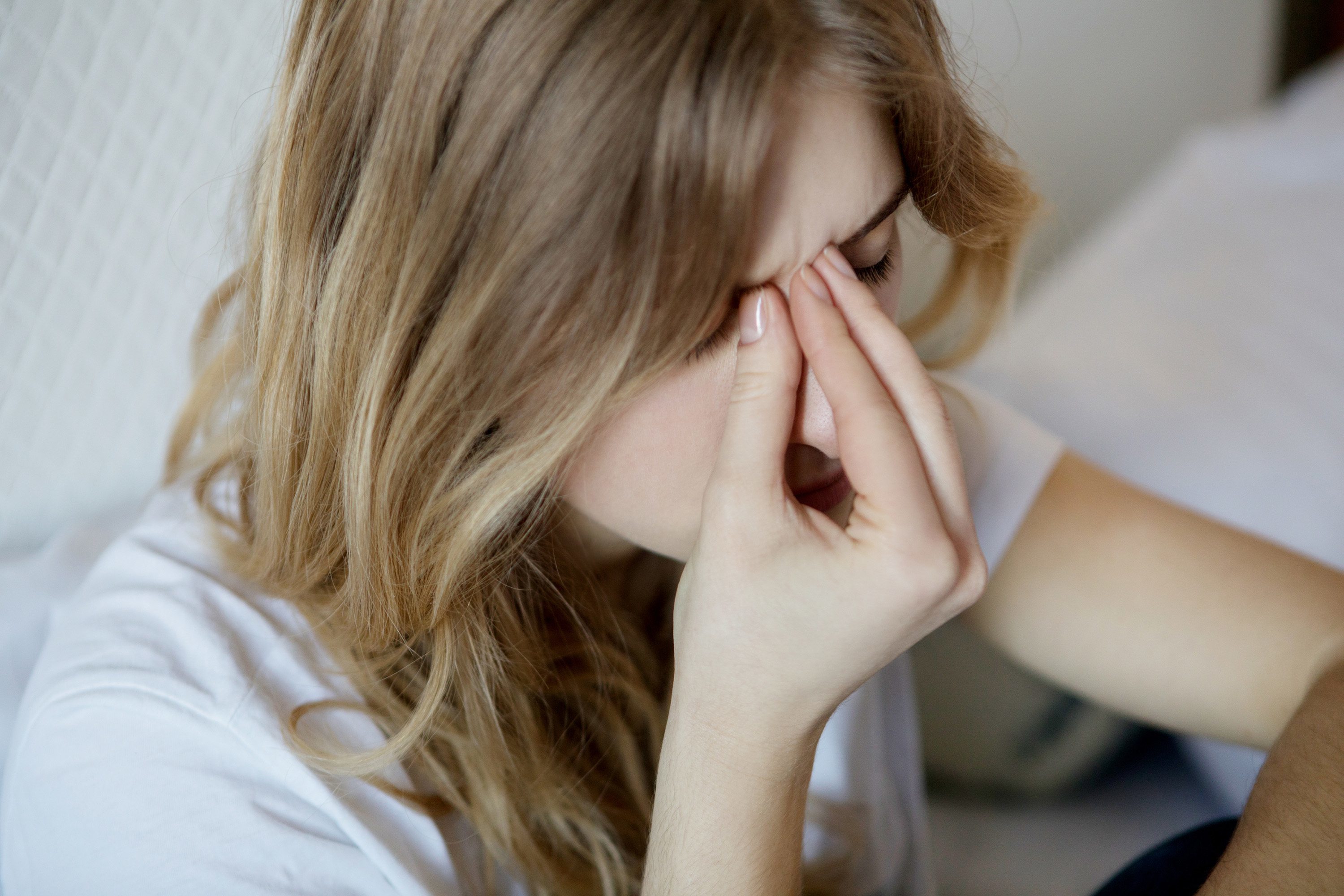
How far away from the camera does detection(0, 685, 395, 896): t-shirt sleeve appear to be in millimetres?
537

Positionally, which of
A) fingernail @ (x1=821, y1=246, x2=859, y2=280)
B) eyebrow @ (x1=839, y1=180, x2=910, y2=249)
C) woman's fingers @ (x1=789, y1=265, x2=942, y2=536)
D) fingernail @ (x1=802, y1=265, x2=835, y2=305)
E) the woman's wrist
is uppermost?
eyebrow @ (x1=839, y1=180, x2=910, y2=249)

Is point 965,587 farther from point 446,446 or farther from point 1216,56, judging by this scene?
point 1216,56

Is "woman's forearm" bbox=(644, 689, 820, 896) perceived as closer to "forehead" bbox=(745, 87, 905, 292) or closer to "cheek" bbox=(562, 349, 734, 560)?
"cheek" bbox=(562, 349, 734, 560)

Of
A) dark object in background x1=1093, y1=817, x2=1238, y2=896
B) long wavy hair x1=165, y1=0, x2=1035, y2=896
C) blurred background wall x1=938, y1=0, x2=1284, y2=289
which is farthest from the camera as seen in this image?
blurred background wall x1=938, y1=0, x2=1284, y2=289

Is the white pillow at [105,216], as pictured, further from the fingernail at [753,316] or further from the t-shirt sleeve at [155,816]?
the fingernail at [753,316]

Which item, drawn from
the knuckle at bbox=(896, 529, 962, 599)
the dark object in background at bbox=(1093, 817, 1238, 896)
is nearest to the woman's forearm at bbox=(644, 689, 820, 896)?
the knuckle at bbox=(896, 529, 962, 599)

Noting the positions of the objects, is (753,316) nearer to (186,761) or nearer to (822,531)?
(822,531)

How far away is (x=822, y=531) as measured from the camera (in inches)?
20.2

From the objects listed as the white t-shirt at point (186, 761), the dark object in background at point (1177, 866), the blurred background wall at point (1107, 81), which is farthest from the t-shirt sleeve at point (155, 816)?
the blurred background wall at point (1107, 81)

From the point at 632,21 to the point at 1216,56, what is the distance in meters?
1.79

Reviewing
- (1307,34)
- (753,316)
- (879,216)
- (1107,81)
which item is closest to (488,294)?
(753,316)

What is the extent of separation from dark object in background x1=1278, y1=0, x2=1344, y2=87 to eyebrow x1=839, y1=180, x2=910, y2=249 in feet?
6.34

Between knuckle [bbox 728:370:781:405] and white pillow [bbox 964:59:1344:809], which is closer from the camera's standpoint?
knuckle [bbox 728:370:781:405]

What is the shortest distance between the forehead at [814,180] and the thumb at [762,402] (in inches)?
1.0
